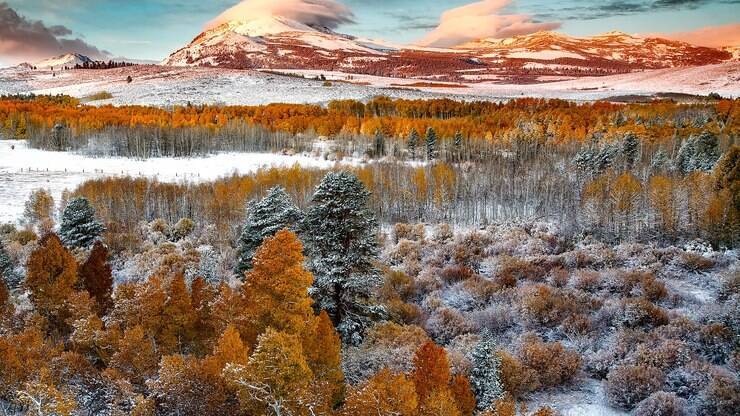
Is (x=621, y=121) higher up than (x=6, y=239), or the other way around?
(x=621, y=121)

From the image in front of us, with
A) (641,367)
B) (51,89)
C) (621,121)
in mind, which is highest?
(51,89)

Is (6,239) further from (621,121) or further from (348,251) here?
(621,121)

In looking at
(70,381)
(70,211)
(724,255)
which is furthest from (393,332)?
(70,211)

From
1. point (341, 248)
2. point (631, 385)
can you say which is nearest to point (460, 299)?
point (341, 248)

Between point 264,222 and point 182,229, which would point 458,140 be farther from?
point 264,222

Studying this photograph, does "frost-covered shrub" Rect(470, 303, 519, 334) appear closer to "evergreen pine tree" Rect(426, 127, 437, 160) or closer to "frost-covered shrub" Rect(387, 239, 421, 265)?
"frost-covered shrub" Rect(387, 239, 421, 265)

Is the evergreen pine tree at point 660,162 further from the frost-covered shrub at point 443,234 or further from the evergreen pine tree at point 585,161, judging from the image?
the frost-covered shrub at point 443,234

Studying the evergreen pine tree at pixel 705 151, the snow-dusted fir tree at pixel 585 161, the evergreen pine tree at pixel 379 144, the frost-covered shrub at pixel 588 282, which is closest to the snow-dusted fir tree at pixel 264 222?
the frost-covered shrub at pixel 588 282
